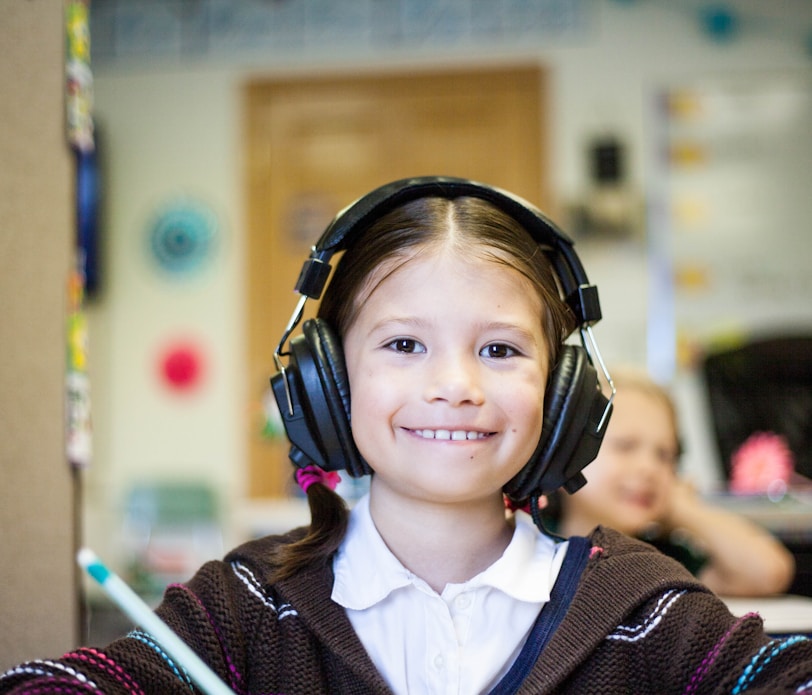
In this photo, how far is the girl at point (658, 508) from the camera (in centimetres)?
168

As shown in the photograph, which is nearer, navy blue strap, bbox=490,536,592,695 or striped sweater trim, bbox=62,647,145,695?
striped sweater trim, bbox=62,647,145,695

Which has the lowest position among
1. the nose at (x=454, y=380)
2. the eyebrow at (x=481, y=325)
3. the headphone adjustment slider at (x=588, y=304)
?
the nose at (x=454, y=380)

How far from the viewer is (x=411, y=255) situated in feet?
3.07

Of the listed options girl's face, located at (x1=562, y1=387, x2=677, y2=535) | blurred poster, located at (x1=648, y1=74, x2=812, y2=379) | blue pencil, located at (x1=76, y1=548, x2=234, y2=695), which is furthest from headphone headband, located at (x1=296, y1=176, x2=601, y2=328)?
blurred poster, located at (x1=648, y1=74, x2=812, y2=379)

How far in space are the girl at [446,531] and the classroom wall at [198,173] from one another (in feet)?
10.1

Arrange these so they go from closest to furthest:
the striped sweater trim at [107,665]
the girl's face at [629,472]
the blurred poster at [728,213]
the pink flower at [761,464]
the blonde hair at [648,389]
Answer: the striped sweater trim at [107,665]
the girl's face at [629,472]
the blonde hair at [648,389]
the pink flower at [761,464]
the blurred poster at [728,213]

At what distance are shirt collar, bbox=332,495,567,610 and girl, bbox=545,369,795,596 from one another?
733 millimetres

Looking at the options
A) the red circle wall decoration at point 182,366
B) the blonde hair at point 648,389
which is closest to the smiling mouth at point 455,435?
the blonde hair at point 648,389

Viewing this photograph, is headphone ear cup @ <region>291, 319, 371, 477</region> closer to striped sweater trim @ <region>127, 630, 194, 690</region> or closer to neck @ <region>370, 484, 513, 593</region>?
neck @ <region>370, 484, 513, 593</region>

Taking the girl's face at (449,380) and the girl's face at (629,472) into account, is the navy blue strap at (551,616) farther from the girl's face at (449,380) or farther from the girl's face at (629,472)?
the girl's face at (629,472)

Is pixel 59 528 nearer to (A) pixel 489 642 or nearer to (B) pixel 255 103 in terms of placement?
(A) pixel 489 642

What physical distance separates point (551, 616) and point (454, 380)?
26cm

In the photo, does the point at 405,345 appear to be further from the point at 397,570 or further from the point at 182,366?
the point at 182,366

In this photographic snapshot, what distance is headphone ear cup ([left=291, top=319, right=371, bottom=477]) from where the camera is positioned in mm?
915
